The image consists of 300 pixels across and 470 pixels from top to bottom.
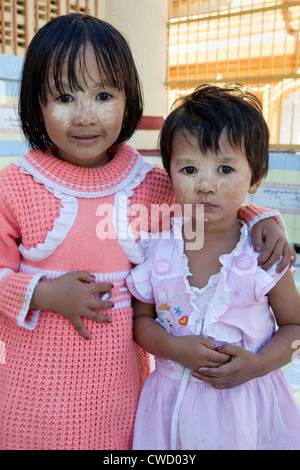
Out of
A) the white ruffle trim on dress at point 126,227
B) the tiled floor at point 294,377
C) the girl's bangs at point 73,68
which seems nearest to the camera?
the girl's bangs at point 73,68

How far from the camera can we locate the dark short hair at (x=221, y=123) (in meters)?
1.00

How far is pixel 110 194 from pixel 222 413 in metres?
0.51

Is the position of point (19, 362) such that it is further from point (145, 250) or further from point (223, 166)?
point (223, 166)

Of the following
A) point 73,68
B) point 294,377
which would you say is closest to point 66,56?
point 73,68

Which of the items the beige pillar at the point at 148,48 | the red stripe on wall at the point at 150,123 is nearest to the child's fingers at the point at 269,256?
the beige pillar at the point at 148,48

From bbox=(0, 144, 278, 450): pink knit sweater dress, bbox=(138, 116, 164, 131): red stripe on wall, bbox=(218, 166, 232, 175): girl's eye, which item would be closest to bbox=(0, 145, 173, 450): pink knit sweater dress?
bbox=(0, 144, 278, 450): pink knit sweater dress

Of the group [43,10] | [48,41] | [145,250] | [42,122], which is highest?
[43,10]

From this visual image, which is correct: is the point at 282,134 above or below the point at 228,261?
below

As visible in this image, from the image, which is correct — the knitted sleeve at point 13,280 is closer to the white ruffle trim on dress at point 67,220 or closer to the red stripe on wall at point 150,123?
the white ruffle trim on dress at point 67,220

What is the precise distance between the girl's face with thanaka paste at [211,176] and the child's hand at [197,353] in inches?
9.8

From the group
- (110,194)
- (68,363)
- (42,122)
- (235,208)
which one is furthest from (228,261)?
(42,122)

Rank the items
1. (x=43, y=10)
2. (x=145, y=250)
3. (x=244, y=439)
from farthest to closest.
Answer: (x=43, y=10) < (x=145, y=250) < (x=244, y=439)

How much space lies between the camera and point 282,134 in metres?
5.71

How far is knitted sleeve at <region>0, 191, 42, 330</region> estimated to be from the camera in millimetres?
978
